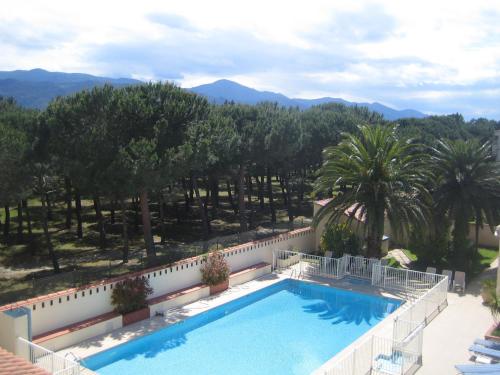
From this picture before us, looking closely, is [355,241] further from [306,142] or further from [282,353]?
[306,142]

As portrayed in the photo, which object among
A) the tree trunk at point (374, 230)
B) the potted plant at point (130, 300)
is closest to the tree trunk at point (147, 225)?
the potted plant at point (130, 300)

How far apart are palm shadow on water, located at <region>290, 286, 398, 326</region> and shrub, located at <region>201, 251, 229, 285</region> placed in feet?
10.4

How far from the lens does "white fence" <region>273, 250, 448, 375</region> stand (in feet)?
38.2

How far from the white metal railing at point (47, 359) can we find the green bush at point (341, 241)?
13.3 meters

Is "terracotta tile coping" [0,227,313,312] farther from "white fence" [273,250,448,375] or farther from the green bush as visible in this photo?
the green bush

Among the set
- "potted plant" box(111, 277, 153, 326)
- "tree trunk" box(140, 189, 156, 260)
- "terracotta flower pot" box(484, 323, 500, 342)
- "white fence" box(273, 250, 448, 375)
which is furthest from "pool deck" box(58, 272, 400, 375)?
"tree trunk" box(140, 189, 156, 260)

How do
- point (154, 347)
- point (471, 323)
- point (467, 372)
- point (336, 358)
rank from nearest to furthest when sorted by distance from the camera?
point (467, 372)
point (336, 358)
point (154, 347)
point (471, 323)

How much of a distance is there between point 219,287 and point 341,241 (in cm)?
633

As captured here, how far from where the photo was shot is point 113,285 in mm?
15234

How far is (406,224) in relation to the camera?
767 inches

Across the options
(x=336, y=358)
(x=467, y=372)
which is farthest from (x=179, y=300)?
(x=467, y=372)

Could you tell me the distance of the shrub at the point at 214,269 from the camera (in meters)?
18.2

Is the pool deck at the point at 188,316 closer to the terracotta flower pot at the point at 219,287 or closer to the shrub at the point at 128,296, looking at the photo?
the terracotta flower pot at the point at 219,287

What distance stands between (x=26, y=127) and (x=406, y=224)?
17.7m
